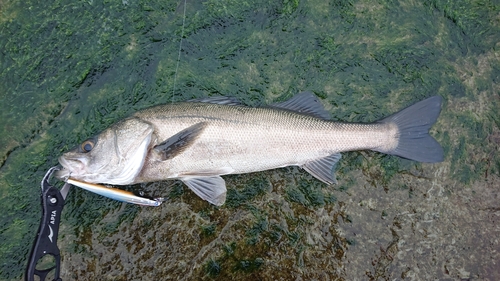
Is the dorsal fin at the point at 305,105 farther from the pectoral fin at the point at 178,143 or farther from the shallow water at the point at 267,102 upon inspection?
the pectoral fin at the point at 178,143

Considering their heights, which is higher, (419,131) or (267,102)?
(267,102)

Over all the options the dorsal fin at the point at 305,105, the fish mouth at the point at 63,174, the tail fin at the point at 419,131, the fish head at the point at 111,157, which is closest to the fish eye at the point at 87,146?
the fish head at the point at 111,157

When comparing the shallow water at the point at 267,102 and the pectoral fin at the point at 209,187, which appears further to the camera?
the shallow water at the point at 267,102

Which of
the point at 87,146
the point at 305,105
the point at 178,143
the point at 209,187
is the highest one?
the point at 87,146

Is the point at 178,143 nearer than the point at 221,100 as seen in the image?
Yes

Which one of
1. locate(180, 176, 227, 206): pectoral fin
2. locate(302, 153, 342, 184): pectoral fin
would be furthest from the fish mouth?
locate(302, 153, 342, 184): pectoral fin

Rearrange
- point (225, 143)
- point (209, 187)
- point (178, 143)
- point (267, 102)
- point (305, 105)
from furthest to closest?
point (267, 102) < point (305, 105) < point (209, 187) < point (225, 143) < point (178, 143)

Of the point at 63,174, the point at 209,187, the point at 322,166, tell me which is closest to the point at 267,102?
the point at 322,166

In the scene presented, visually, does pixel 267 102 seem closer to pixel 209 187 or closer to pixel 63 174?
pixel 209 187
